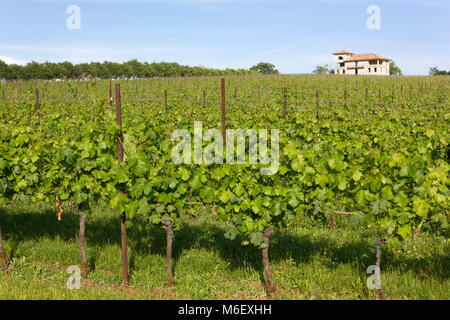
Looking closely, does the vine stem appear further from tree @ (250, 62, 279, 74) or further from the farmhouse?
tree @ (250, 62, 279, 74)

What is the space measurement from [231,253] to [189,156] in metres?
1.66

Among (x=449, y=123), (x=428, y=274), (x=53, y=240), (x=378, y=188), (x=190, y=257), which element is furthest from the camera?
(x=449, y=123)

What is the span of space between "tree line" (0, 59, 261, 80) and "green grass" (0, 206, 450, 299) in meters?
71.7

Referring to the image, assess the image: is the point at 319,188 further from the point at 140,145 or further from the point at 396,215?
the point at 140,145

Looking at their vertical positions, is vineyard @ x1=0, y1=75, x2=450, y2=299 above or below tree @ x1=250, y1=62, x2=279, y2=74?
below

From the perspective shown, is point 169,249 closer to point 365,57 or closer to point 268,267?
point 268,267

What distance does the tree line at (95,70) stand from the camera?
75.3 metres

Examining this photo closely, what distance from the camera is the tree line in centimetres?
7531

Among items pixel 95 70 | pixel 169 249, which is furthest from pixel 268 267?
pixel 95 70

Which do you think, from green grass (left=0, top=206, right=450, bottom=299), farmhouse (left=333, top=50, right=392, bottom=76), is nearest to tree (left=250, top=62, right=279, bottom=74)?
farmhouse (left=333, top=50, right=392, bottom=76)

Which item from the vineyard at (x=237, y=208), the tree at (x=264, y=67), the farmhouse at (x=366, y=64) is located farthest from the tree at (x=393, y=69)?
the vineyard at (x=237, y=208)

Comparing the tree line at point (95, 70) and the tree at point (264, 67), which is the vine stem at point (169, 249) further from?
the tree at point (264, 67)

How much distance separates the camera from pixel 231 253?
5391 mm

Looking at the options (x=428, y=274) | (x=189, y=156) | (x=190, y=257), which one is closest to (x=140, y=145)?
(x=189, y=156)
